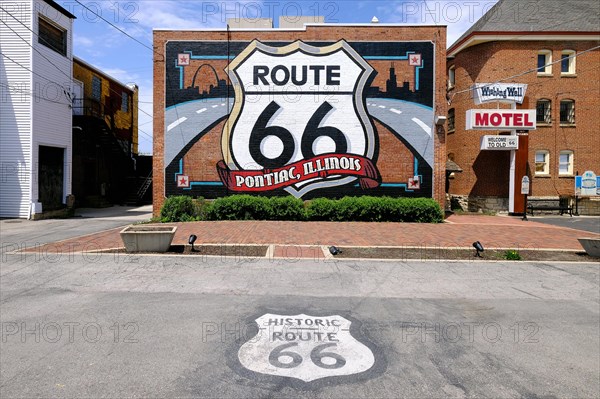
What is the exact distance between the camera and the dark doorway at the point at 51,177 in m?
19.0

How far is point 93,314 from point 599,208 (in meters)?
26.8

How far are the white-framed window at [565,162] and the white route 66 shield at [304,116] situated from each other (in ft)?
43.1

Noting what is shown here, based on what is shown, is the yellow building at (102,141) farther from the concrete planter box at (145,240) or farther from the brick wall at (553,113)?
the brick wall at (553,113)

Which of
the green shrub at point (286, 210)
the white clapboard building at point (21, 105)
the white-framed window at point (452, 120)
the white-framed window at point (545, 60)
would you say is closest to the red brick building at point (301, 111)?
the green shrub at point (286, 210)

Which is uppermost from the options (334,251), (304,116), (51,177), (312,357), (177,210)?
(304,116)

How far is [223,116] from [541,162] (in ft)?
61.8

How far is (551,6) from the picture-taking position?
2323cm

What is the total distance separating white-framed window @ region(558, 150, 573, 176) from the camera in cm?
2233

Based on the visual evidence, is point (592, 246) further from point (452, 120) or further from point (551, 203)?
point (452, 120)

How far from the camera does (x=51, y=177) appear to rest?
64.2ft

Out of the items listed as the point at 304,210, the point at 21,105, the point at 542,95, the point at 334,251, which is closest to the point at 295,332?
the point at 334,251

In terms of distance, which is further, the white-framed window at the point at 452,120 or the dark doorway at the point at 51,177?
the white-framed window at the point at 452,120

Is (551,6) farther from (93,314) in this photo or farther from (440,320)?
(93,314)

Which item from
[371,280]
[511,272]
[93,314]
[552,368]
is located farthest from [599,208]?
[93,314]
